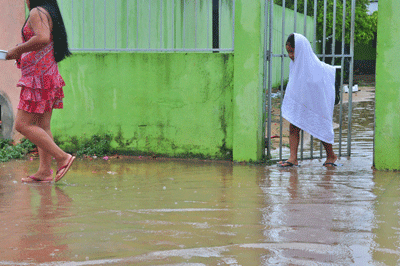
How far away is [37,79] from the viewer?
4.68m

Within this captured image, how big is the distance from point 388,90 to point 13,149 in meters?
4.68

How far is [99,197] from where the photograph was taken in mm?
4316

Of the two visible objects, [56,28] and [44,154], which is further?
[44,154]

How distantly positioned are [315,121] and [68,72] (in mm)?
3280

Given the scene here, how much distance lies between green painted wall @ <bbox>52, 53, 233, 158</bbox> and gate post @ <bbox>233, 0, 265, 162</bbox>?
0.59ft

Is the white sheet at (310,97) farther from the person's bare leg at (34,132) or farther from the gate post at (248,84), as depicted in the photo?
the person's bare leg at (34,132)

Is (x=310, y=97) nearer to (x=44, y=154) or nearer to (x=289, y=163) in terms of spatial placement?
(x=289, y=163)

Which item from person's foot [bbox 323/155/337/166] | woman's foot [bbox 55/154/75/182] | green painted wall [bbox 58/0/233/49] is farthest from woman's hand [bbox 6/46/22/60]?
person's foot [bbox 323/155/337/166]

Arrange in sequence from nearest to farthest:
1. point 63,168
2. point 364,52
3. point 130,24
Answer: point 63,168, point 130,24, point 364,52

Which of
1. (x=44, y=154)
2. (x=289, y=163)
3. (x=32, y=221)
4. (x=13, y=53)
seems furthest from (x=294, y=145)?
(x=32, y=221)

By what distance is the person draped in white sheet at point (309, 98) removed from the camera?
5.99 metres

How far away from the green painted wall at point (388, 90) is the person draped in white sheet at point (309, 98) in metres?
0.54

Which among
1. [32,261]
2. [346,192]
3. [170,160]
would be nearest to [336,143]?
[170,160]

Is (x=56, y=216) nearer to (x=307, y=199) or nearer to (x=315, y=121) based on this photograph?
(x=307, y=199)
